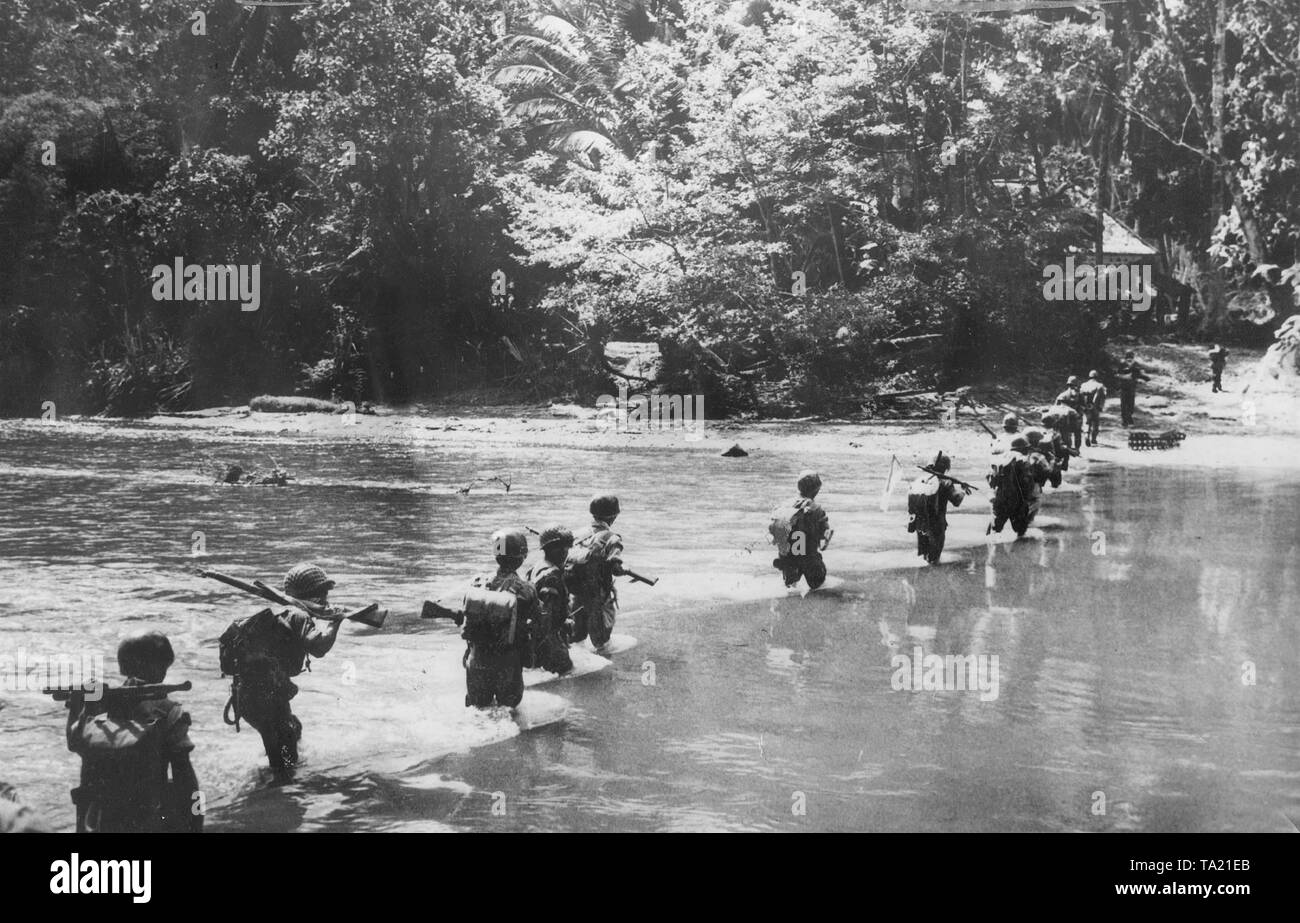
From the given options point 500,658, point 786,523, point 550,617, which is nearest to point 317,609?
point 500,658

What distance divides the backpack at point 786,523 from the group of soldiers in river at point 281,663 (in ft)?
4.46

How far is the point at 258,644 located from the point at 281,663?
0.13 meters

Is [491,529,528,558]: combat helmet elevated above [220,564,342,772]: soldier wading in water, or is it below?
above

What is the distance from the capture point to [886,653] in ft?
20.1

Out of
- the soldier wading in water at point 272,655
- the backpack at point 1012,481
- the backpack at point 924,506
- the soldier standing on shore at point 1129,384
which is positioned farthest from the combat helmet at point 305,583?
the soldier standing on shore at point 1129,384

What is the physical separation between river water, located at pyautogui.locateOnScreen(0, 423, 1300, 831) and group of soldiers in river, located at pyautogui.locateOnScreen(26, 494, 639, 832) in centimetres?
28

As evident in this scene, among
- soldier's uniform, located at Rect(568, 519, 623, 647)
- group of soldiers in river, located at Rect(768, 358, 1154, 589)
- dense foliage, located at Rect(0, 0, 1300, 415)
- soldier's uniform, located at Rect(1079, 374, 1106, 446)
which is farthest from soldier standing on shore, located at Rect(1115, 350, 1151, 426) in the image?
soldier's uniform, located at Rect(568, 519, 623, 647)

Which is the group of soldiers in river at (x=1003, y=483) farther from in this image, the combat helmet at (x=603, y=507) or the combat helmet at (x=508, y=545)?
the combat helmet at (x=508, y=545)

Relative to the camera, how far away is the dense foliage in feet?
23.9

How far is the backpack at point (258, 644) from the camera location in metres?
4.29

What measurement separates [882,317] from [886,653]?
3.33 meters

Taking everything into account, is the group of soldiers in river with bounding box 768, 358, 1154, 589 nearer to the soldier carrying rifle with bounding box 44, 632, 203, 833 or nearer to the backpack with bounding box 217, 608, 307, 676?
the backpack with bounding box 217, 608, 307, 676

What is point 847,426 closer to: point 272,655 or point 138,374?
point 138,374

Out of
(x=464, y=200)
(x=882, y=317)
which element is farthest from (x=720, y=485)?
(x=464, y=200)
